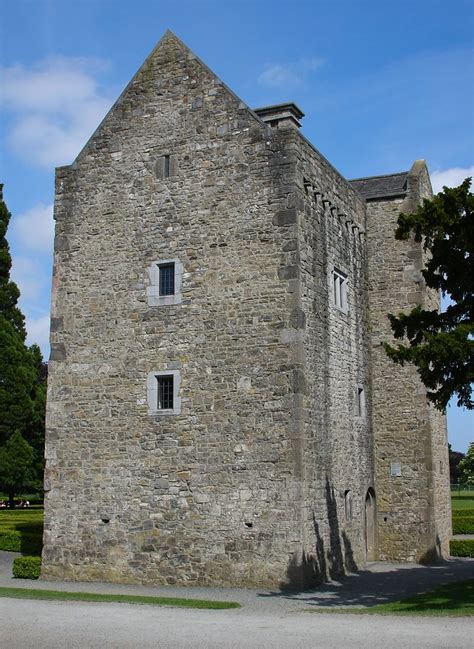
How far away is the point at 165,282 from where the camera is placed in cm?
1997

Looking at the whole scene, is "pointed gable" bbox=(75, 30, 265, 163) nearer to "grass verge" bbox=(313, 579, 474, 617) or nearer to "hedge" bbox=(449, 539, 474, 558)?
"grass verge" bbox=(313, 579, 474, 617)

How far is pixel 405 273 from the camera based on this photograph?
2392 cm

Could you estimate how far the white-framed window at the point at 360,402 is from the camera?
22.3 meters

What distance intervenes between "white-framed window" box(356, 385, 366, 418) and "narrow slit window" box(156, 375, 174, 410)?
18.6 ft

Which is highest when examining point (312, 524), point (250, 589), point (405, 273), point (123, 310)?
point (405, 273)

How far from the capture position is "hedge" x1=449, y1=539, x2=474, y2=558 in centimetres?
2431

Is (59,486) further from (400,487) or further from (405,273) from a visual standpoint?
(405,273)

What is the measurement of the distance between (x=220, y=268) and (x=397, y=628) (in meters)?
9.64

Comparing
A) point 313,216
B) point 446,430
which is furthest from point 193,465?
point 446,430

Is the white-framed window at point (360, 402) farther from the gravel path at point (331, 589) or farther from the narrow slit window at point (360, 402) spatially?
the gravel path at point (331, 589)

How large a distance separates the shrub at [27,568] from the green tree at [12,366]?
20729 millimetres

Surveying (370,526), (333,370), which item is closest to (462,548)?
(370,526)

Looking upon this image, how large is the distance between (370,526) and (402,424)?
9.90 feet

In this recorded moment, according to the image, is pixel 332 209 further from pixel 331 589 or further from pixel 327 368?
pixel 331 589
